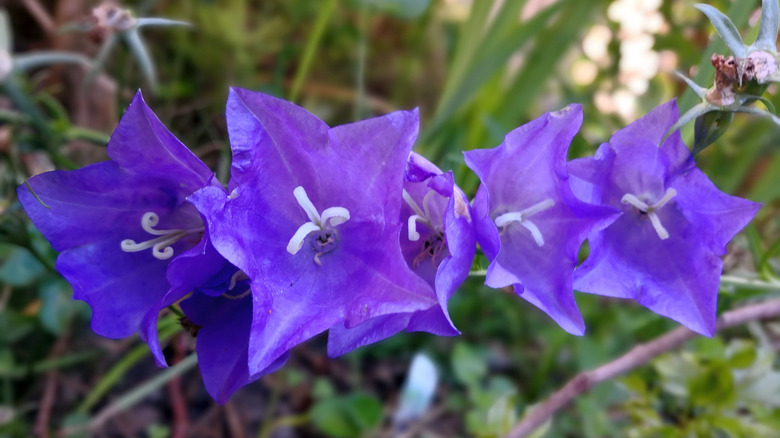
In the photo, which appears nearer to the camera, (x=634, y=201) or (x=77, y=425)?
(x=634, y=201)

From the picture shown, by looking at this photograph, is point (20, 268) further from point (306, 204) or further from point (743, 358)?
point (743, 358)

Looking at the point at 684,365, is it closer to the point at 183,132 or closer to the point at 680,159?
the point at 680,159

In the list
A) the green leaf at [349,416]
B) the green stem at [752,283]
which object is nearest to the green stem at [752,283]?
the green stem at [752,283]

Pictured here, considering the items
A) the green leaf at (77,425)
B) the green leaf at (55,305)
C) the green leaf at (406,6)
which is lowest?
the green leaf at (77,425)

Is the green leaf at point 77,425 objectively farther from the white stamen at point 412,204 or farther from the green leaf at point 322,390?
the white stamen at point 412,204

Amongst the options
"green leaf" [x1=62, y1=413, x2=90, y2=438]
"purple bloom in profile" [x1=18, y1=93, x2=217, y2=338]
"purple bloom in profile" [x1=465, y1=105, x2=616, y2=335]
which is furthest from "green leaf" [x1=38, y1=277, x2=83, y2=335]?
"purple bloom in profile" [x1=465, y1=105, x2=616, y2=335]

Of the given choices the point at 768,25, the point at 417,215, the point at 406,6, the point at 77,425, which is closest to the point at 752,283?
the point at 768,25

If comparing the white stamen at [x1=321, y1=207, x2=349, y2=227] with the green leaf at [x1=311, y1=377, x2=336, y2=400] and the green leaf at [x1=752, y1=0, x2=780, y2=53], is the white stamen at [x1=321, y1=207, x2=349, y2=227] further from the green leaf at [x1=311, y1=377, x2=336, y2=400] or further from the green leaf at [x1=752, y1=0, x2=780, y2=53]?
the green leaf at [x1=311, y1=377, x2=336, y2=400]
